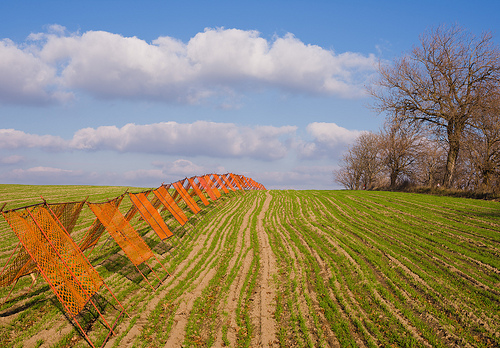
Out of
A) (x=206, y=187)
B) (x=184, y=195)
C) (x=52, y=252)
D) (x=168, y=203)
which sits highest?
(x=206, y=187)

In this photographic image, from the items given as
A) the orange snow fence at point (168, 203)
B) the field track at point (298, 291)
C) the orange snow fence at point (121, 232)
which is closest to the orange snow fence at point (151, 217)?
the field track at point (298, 291)

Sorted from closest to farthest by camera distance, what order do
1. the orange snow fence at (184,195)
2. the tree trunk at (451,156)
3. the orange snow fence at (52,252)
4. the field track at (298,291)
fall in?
the field track at (298,291) < the orange snow fence at (52,252) < the orange snow fence at (184,195) < the tree trunk at (451,156)

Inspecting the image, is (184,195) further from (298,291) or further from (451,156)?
(451,156)

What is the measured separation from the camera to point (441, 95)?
30906 millimetres

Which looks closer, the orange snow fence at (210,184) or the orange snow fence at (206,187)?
the orange snow fence at (206,187)

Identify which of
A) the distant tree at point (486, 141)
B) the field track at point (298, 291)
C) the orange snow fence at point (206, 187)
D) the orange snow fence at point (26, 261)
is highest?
the distant tree at point (486, 141)

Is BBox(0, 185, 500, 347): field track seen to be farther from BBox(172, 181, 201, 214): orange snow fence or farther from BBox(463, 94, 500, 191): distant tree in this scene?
BBox(463, 94, 500, 191): distant tree

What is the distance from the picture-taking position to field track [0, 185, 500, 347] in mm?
6992

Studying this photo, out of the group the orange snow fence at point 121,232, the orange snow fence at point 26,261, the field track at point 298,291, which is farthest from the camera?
the orange snow fence at point 121,232

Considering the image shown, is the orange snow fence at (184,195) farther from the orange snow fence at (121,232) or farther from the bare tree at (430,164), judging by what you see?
the bare tree at (430,164)

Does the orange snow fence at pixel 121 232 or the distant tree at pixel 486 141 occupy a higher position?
the distant tree at pixel 486 141

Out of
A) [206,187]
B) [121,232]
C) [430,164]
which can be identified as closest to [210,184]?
[206,187]

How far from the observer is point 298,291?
9.27 meters

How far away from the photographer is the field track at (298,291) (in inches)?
275
